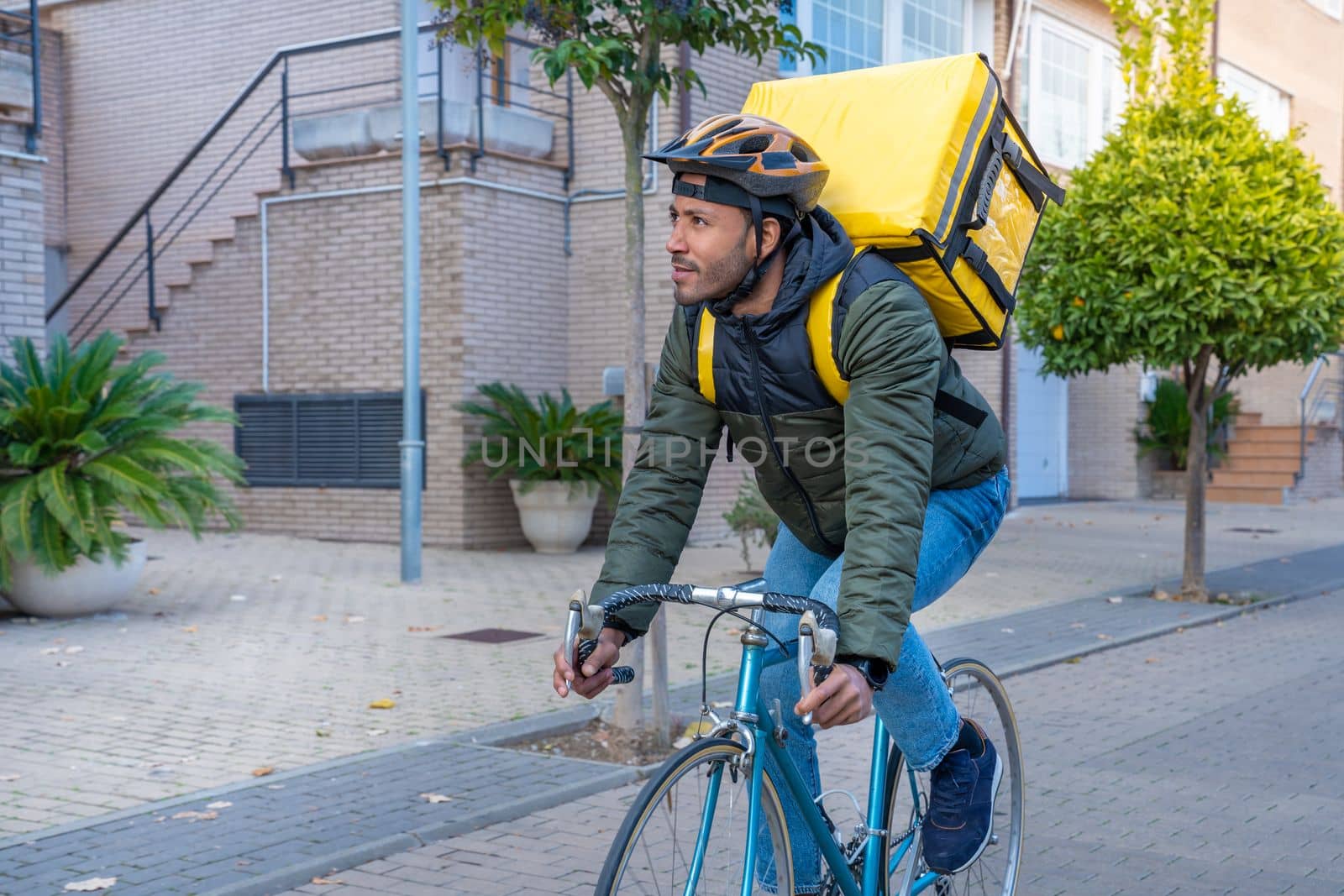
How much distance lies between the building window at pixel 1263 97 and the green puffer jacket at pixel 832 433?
71.9 feet

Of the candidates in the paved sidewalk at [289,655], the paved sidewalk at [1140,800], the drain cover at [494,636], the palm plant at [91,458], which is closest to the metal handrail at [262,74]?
the paved sidewalk at [289,655]

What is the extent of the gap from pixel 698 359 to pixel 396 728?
3994 mm

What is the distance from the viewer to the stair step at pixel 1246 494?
74.8 feet

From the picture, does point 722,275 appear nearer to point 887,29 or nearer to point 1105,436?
point 887,29

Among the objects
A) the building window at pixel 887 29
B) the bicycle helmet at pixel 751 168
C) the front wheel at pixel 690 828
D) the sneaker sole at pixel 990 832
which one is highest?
the building window at pixel 887 29

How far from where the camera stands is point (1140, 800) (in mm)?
5637

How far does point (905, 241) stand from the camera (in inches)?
120

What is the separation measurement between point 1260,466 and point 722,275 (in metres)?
22.3

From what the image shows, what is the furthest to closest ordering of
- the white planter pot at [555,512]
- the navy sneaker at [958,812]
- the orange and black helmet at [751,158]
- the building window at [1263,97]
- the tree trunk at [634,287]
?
the building window at [1263,97] → the white planter pot at [555,512] → the tree trunk at [634,287] → the navy sneaker at [958,812] → the orange and black helmet at [751,158]

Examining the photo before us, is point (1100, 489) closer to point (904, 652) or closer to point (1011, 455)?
point (1011, 455)

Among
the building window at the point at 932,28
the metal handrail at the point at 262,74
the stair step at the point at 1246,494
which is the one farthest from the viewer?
the stair step at the point at 1246,494

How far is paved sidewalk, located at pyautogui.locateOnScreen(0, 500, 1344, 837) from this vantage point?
6.03 m

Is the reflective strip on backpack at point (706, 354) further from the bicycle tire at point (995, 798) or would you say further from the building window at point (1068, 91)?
the building window at point (1068, 91)

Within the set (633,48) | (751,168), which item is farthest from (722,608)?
(633,48)
